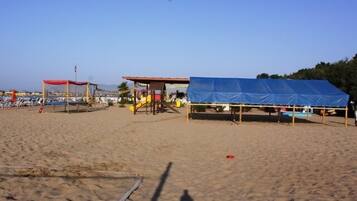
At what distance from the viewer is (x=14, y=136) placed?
1442cm

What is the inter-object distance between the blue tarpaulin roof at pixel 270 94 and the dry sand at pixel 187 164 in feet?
18.9

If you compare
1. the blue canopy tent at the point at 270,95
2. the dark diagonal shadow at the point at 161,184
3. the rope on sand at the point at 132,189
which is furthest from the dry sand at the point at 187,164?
the blue canopy tent at the point at 270,95

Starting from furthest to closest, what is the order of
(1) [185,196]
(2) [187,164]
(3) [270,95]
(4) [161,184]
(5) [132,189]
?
(3) [270,95] → (2) [187,164] → (4) [161,184] → (5) [132,189] → (1) [185,196]

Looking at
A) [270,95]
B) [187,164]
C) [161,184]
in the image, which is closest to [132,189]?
[161,184]

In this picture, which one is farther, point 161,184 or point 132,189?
point 161,184

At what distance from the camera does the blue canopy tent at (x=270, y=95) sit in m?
22.2

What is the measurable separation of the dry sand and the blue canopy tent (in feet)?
18.8

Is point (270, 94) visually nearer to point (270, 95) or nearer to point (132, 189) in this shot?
point (270, 95)

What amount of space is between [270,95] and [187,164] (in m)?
13.6

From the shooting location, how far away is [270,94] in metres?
22.5

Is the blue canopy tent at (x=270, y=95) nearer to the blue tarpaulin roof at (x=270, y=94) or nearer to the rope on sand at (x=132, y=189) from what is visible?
the blue tarpaulin roof at (x=270, y=94)

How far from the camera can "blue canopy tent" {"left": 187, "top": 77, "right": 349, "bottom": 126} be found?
22.2 m

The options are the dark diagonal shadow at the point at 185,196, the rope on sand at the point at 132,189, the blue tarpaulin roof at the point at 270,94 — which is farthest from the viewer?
the blue tarpaulin roof at the point at 270,94

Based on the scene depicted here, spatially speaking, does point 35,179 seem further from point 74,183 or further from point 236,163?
point 236,163
